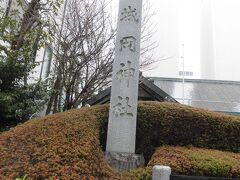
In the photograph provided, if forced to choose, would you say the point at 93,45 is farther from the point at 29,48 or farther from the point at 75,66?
the point at 29,48

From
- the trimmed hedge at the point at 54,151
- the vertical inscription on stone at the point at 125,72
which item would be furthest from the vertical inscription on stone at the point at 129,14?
the trimmed hedge at the point at 54,151

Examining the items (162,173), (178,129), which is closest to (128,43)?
(178,129)

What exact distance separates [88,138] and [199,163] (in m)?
2.08

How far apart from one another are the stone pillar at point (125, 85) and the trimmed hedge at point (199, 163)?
2.63 feet

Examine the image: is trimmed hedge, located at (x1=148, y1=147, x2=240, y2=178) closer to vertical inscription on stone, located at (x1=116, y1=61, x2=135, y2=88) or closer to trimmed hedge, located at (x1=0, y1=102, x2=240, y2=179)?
trimmed hedge, located at (x1=0, y1=102, x2=240, y2=179)

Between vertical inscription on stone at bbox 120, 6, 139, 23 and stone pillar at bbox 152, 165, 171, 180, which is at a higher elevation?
vertical inscription on stone at bbox 120, 6, 139, 23

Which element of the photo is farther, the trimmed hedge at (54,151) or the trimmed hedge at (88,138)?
the trimmed hedge at (88,138)

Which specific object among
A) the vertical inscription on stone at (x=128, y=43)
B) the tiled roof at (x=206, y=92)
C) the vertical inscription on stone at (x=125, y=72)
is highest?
the tiled roof at (x=206, y=92)

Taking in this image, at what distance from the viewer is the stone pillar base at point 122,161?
6.55m

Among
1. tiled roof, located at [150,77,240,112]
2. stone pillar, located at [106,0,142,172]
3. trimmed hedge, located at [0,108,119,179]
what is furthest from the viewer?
tiled roof, located at [150,77,240,112]

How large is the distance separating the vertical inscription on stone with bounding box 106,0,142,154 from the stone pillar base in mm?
90

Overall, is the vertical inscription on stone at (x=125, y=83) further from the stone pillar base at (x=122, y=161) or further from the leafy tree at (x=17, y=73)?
the leafy tree at (x=17, y=73)

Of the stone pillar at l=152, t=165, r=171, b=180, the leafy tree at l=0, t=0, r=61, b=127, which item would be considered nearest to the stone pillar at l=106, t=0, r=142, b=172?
the stone pillar at l=152, t=165, r=171, b=180

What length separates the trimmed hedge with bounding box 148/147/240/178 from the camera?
5.86 meters
